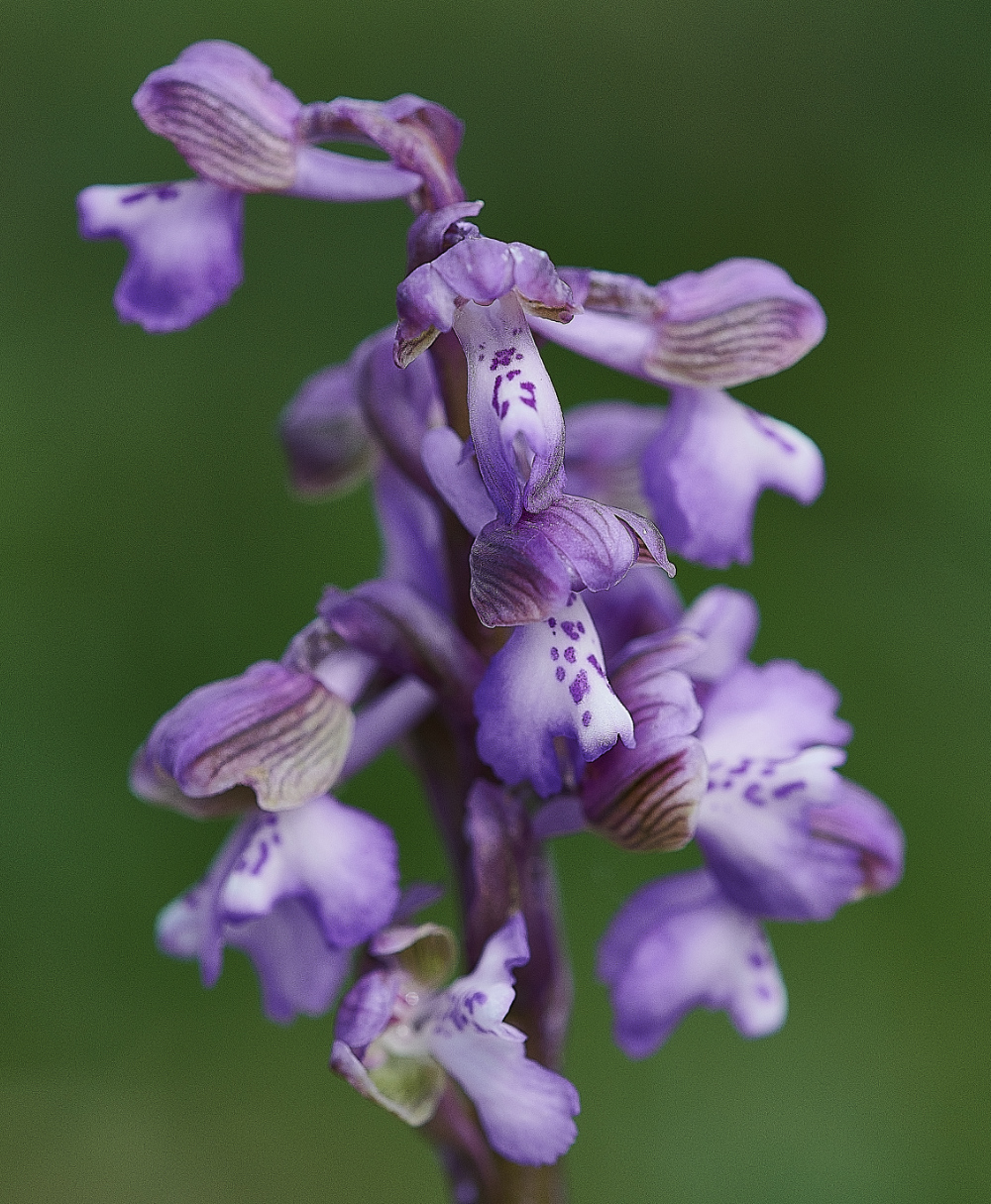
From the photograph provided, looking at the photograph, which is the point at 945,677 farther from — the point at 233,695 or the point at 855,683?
the point at 233,695

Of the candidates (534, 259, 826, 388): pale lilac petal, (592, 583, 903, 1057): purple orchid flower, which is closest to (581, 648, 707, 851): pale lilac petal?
(592, 583, 903, 1057): purple orchid flower

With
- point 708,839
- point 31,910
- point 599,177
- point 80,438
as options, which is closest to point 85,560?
point 80,438

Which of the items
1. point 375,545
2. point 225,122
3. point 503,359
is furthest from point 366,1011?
point 375,545

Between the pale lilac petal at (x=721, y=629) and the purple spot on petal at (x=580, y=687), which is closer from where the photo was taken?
the purple spot on petal at (x=580, y=687)

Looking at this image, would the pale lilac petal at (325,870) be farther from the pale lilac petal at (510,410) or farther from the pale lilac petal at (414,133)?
the pale lilac petal at (414,133)

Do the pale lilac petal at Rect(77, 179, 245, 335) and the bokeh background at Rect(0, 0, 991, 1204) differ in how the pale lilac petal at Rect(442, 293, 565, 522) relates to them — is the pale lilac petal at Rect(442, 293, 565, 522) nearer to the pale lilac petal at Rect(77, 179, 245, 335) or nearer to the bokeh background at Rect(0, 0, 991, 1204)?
the pale lilac petal at Rect(77, 179, 245, 335)

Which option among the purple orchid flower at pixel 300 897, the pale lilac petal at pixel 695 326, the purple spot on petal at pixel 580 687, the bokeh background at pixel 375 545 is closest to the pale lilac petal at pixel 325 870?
the purple orchid flower at pixel 300 897
